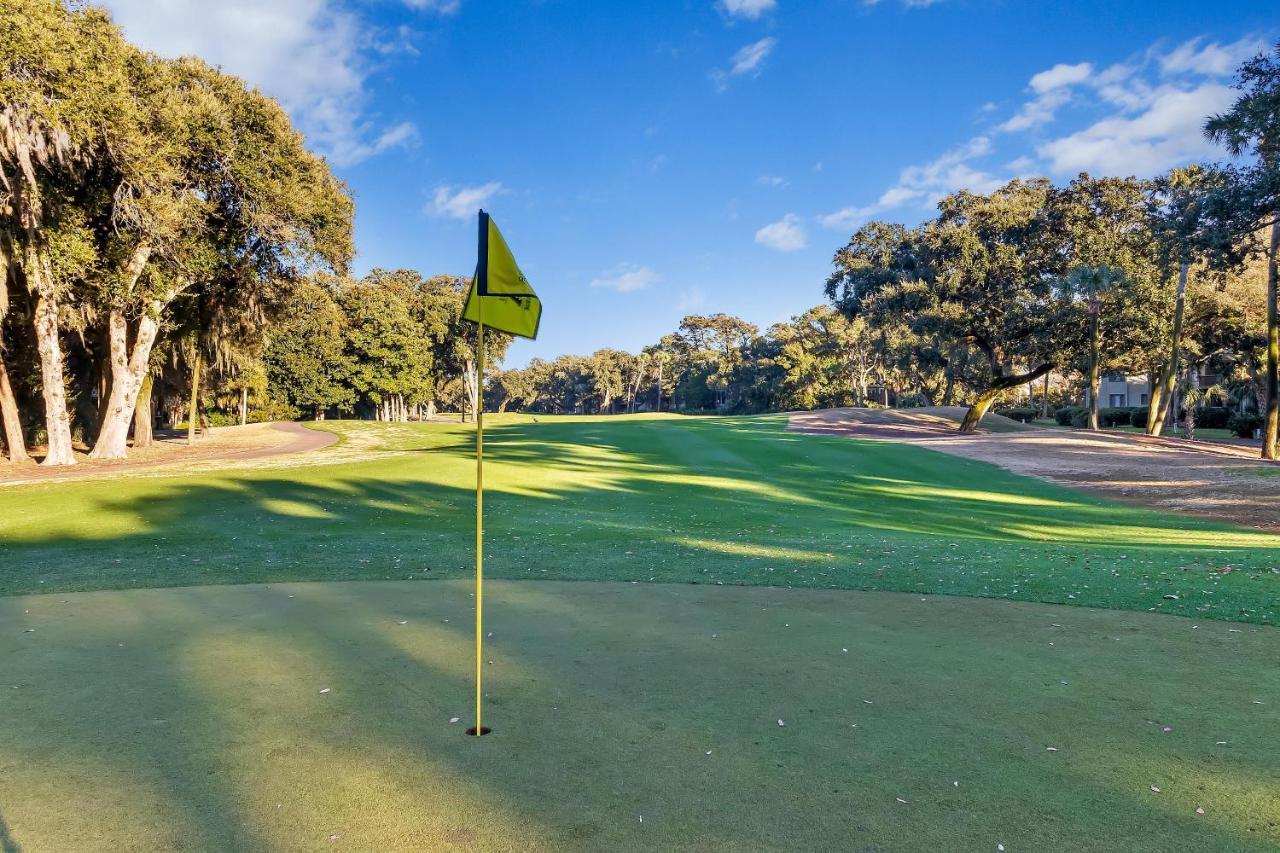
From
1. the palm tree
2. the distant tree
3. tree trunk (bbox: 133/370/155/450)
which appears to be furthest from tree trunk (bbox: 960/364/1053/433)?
the distant tree

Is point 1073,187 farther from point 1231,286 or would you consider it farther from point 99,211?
point 99,211

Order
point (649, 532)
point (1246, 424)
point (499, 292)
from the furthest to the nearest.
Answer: point (1246, 424) → point (649, 532) → point (499, 292)

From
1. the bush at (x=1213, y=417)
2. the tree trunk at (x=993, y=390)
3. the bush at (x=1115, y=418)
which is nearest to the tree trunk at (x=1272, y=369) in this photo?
the tree trunk at (x=993, y=390)

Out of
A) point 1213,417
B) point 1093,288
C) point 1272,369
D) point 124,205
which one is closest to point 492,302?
point 124,205

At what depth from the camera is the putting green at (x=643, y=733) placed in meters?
2.87

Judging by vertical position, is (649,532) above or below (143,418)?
below

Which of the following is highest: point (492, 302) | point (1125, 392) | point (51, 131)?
point (51, 131)

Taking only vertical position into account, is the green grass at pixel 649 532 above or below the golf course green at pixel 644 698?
below

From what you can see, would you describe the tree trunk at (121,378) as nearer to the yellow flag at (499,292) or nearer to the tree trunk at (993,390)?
the yellow flag at (499,292)

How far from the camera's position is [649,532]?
12.0 m

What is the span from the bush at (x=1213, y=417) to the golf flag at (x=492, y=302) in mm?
57608

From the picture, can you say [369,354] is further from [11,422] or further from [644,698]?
[644,698]

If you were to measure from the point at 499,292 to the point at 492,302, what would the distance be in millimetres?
143

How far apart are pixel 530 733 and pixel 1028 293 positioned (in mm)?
36901
